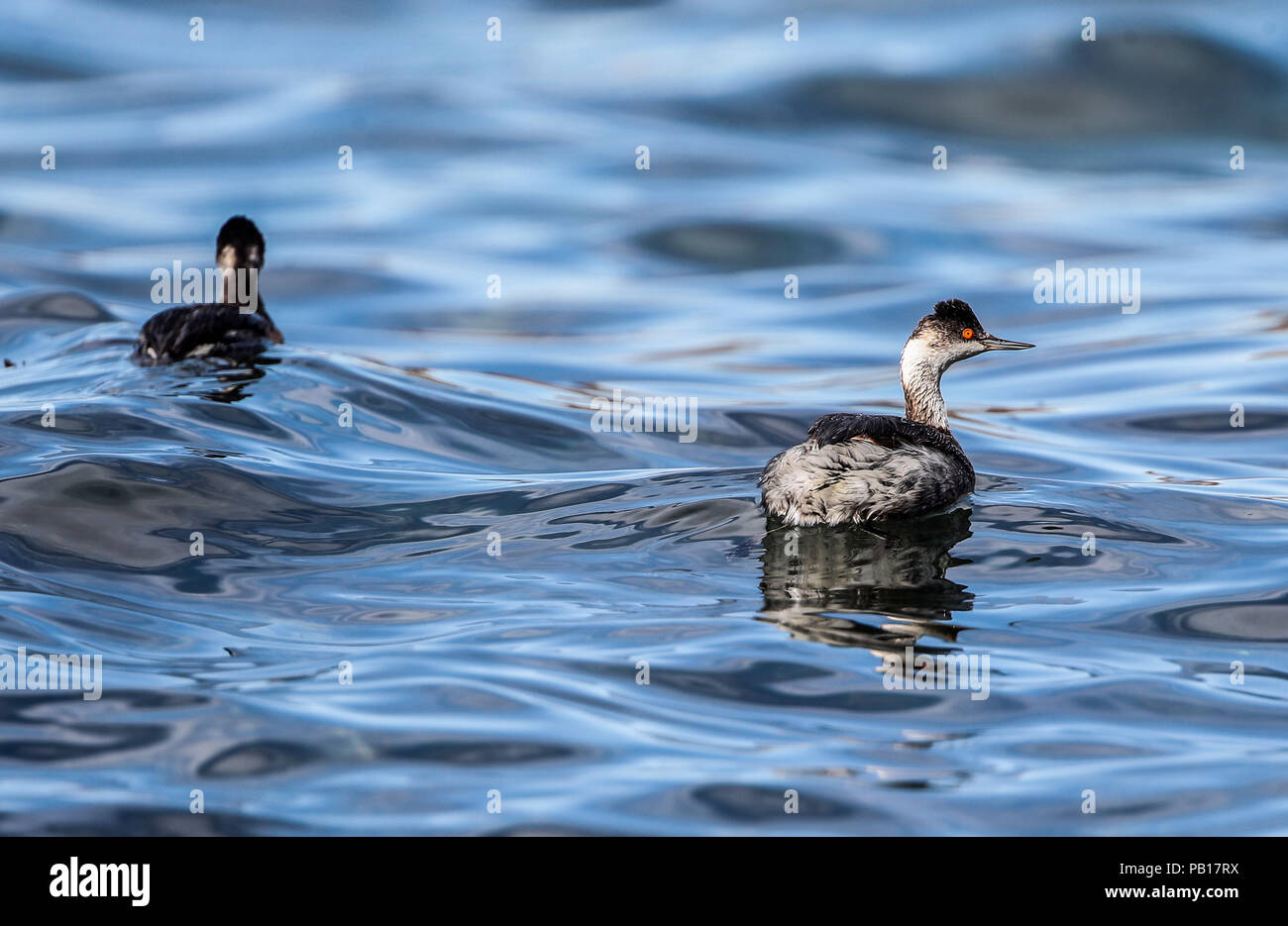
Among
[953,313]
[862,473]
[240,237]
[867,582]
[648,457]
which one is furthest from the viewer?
[240,237]

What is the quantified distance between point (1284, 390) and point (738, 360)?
200 inches

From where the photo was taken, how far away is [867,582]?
8766 millimetres

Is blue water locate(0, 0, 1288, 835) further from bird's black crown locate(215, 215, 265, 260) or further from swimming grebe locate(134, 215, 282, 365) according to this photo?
bird's black crown locate(215, 215, 265, 260)

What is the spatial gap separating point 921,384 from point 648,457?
2.36 m

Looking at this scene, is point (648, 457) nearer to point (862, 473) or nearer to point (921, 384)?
point (921, 384)

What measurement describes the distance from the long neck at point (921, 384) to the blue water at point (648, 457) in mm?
601

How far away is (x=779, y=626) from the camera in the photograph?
26.0ft

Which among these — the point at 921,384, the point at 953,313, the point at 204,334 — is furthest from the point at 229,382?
the point at 953,313

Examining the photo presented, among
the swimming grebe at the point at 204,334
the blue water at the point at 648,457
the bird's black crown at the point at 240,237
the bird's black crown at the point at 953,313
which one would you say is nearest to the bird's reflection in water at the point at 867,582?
the blue water at the point at 648,457

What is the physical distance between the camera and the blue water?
6609 mm

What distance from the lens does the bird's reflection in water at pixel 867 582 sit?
792cm

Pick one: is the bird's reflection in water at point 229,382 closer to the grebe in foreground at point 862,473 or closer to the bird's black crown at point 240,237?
the bird's black crown at point 240,237

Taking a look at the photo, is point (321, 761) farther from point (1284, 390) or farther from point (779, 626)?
point (1284, 390)
